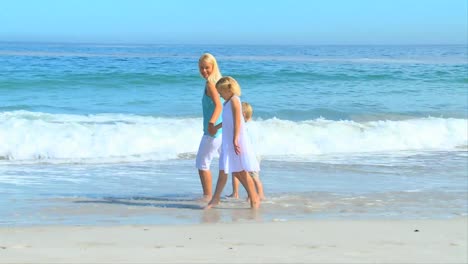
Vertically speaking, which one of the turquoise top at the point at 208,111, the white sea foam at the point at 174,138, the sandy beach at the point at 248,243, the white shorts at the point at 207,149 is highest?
the turquoise top at the point at 208,111

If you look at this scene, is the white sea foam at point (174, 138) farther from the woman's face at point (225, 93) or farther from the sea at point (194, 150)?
the woman's face at point (225, 93)

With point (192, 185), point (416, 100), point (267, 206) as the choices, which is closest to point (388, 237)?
point (267, 206)

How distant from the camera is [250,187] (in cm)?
Result: 704

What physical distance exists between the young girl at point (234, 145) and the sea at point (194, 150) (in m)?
0.24

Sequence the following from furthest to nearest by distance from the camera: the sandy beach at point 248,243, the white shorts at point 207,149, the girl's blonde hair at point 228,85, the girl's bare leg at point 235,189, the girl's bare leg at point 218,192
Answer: the girl's bare leg at point 235,189 → the white shorts at point 207,149 → the girl's bare leg at point 218,192 → the girl's blonde hair at point 228,85 → the sandy beach at point 248,243

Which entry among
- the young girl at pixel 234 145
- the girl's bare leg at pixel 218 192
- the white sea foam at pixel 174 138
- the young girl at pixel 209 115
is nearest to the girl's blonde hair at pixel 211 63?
the young girl at pixel 209 115

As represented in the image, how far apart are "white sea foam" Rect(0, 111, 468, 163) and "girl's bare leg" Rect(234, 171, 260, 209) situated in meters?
3.90

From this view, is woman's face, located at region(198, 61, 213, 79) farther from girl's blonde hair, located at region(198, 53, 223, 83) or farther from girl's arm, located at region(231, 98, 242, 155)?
girl's arm, located at region(231, 98, 242, 155)

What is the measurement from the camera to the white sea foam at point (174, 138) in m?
11.2

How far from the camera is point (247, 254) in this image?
502cm

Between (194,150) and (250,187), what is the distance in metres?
4.82

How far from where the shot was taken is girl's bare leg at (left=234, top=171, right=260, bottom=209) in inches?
277

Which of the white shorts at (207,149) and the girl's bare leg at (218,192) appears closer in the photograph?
the girl's bare leg at (218,192)

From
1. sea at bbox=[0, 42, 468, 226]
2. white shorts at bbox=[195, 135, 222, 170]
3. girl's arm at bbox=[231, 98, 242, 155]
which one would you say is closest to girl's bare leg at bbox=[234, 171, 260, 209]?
sea at bbox=[0, 42, 468, 226]
